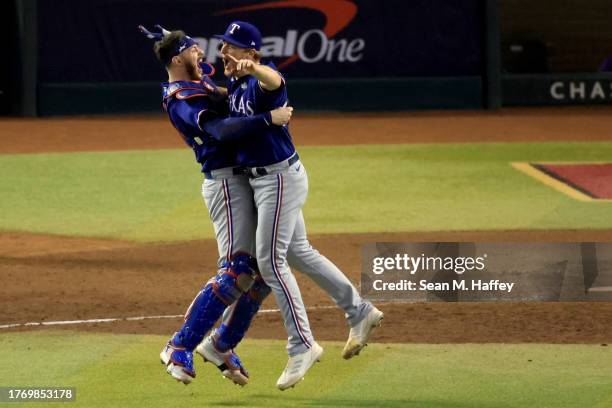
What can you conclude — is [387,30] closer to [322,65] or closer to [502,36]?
[322,65]

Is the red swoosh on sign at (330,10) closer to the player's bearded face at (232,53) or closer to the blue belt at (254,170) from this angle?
the blue belt at (254,170)

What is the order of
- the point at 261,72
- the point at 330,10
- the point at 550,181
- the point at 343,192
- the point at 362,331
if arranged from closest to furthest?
the point at 261,72 → the point at 362,331 → the point at 343,192 → the point at 550,181 → the point at 330,10

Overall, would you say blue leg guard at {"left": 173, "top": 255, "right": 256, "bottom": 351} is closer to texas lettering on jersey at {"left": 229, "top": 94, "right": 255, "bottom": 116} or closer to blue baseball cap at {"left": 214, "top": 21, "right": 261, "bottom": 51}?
texas lettering on jersey at {"left": 229, "top": 94, "right": 255, "bottom": 116}

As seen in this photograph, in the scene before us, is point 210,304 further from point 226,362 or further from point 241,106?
point 241,106

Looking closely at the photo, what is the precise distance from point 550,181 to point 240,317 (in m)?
9.10

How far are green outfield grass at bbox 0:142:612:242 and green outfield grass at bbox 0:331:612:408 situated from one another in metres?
4.67

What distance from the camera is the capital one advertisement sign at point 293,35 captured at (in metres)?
21.6

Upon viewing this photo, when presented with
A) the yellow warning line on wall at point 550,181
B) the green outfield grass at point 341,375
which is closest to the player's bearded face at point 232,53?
the green outfield grass at point 341,375

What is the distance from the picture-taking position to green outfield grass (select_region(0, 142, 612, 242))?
12.9 m

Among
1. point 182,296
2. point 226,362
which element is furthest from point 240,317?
point 182,296

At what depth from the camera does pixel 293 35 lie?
72.2 ft

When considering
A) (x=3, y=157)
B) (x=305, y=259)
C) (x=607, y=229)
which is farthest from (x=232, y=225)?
(x=3, y=157)

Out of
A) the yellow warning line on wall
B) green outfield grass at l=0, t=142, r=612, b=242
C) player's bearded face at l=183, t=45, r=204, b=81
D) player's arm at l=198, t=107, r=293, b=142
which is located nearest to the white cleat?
player's arm at l=198, t=107, r=293, b=142

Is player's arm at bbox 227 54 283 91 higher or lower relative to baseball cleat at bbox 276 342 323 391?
higher
